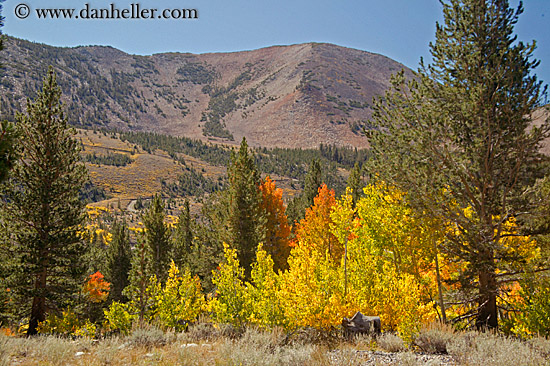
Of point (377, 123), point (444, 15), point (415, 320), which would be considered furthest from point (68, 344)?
point (444, 15)

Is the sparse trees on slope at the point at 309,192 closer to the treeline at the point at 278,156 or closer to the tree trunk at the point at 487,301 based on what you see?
the tree trunk at the point at 487,301

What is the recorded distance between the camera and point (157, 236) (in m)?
23.5

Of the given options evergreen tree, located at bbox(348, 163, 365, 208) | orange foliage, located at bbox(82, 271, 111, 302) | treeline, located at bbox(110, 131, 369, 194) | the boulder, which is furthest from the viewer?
treeline, located at bbox(110, 131, 369, 194)

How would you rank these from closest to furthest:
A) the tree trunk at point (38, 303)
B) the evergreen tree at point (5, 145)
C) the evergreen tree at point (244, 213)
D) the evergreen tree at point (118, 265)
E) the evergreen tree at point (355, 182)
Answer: the evergreen tree at point (5, 145) → the tree trunk at point (38, 303) → the evergreen tree at point (244, 213) → the evergreen tree at point (118, 265) → the evergreen tree at point (355, 182)

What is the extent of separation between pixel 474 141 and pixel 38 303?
19.2 meters

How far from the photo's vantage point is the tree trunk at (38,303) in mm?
16438

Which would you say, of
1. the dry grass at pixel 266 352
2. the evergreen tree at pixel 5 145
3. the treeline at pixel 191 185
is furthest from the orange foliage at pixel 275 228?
the treeline at pixel 191 185

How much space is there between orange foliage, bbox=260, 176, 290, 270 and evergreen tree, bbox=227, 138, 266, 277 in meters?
1.25

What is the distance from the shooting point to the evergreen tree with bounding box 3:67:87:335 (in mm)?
16578

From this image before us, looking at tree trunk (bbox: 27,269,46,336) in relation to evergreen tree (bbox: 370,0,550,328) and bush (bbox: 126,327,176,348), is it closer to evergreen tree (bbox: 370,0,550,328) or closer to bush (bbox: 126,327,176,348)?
bush (bbox: 126,327,176,348)

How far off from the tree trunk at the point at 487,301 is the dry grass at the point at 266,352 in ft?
8.53

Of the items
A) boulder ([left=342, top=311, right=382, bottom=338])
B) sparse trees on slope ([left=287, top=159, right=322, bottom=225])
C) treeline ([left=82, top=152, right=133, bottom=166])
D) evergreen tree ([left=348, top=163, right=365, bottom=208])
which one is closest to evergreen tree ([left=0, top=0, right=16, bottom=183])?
boulder ([left=342, top=311, right=382, bottom=338])

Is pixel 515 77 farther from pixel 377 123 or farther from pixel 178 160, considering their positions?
pixel 178 160

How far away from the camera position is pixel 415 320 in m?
7.88
